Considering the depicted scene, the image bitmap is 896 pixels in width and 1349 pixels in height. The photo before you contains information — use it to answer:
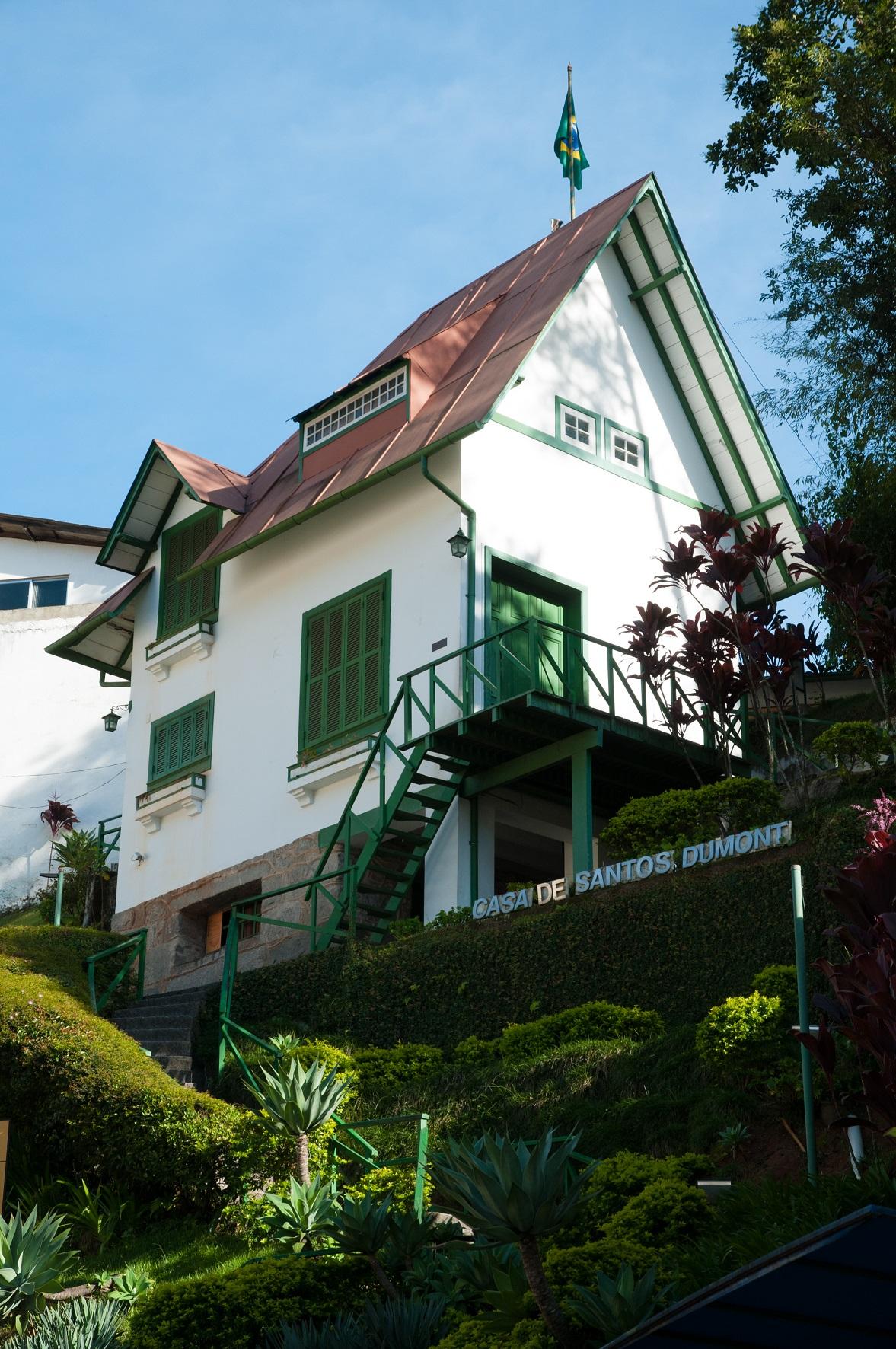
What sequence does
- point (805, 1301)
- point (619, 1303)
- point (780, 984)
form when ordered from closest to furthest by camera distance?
point (805, 1301), point (619, 1303), point (780, 984)

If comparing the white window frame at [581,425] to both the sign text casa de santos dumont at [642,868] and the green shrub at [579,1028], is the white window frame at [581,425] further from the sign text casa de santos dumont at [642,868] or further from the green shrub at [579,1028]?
the green shrub at [579,1028]

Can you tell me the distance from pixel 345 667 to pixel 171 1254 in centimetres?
947

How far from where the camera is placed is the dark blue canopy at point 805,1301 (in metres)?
5.84

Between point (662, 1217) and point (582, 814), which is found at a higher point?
point (582, 814)

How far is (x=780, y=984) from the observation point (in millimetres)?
13242

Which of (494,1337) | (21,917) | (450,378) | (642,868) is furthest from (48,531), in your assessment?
(494,1337)

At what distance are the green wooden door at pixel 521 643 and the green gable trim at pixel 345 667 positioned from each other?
144cm

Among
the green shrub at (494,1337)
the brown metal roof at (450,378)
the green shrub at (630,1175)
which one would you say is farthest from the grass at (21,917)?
the green shrub at (494,1337)

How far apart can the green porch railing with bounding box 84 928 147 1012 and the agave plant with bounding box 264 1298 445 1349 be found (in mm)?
8799

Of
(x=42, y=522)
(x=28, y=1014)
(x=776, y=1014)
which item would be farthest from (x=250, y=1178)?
(x=42, y=522)

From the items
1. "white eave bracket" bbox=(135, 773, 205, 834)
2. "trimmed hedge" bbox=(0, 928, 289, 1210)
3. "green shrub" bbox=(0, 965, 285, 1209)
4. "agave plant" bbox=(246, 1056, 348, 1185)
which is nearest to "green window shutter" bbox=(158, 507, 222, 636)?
"white eave bracket" bbox=(135, 773, 205, 834)

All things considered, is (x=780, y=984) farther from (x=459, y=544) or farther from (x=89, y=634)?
(x=89, y=634)

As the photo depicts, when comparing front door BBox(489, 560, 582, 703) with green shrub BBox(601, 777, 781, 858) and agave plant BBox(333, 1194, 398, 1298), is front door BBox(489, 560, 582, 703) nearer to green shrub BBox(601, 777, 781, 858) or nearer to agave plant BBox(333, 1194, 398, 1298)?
green shrub BBox(601, 777, 781, 858)

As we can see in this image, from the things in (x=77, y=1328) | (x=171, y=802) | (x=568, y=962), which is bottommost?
(x=77, y=1328)
